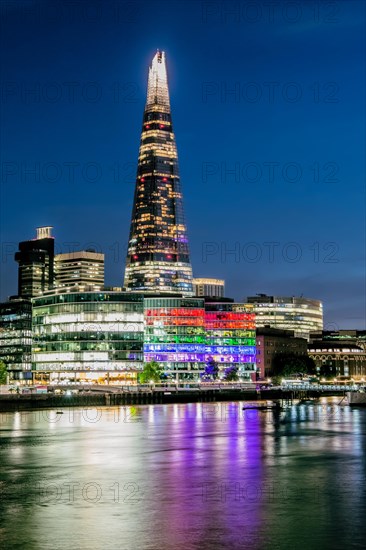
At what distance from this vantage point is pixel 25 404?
151m

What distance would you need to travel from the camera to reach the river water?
3522 centimetres

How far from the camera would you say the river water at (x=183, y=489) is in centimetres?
3522

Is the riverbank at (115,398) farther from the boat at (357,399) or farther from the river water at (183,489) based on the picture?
the river water at (183,489)

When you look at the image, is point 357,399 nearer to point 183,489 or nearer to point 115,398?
point 115,398

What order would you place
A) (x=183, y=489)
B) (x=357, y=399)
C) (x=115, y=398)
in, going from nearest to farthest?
1. (x=183, y=489)
2. (x=357, y=399)
3. (x=115, y=398)

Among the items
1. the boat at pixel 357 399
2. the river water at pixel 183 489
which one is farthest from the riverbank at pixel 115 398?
the river water at pixel 183 489

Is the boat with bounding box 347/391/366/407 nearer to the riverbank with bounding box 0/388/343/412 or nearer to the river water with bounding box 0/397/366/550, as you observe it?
the riverbank with bounding box 0/388/343/412

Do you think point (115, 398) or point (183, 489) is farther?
point (115, 398)

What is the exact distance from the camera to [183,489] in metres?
48.5

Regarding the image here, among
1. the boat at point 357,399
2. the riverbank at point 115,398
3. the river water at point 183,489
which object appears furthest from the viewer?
the boat at point 357,399

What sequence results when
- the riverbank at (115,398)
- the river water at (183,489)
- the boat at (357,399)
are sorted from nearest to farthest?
the river water at (183,489) < the riverbank at (115,398) < the boat at (357,399)

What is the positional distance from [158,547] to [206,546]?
6.30ft

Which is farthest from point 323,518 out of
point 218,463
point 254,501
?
point 218,463

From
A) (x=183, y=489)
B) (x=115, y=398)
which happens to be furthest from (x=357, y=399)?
(x=183, y=489)
